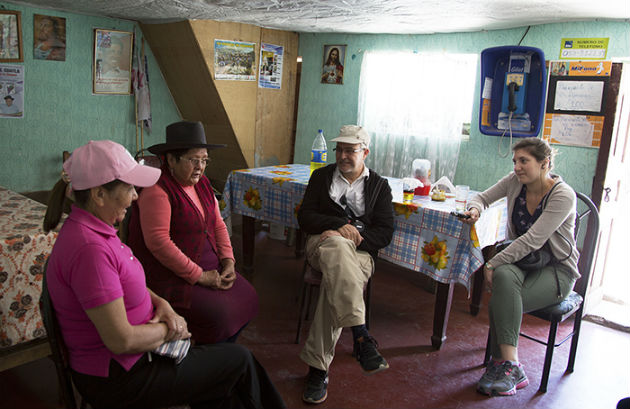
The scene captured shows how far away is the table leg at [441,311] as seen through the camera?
2795 mm

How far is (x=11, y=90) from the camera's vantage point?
152 inches

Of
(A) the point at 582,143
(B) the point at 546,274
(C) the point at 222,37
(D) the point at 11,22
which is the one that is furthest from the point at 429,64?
(D) the point at 11,22

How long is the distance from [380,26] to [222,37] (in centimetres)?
143

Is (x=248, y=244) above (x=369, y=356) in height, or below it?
above

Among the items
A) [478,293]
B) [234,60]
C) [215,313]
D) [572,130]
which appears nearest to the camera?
[215,313]

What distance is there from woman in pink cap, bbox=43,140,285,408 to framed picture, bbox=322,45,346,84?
351 centimetres

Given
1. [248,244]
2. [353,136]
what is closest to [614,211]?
[353,136]

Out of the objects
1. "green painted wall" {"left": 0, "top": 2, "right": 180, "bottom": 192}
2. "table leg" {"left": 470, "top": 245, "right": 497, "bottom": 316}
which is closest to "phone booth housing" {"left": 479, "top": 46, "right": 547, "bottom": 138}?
"table leg" {"left": 470, "top": 245, "right": 497, "bottom": 316}

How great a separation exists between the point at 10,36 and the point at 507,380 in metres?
4.22

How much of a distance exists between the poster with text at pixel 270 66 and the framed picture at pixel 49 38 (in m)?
1.75

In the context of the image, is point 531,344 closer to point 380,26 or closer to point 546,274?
point 546,274

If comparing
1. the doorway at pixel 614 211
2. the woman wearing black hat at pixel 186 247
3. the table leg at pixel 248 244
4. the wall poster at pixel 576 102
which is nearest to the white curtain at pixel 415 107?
the wall poster at pixel 576 102

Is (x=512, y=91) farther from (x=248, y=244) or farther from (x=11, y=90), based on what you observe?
(x=11, y=90)

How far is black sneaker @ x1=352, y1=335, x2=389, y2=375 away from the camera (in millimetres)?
2316
